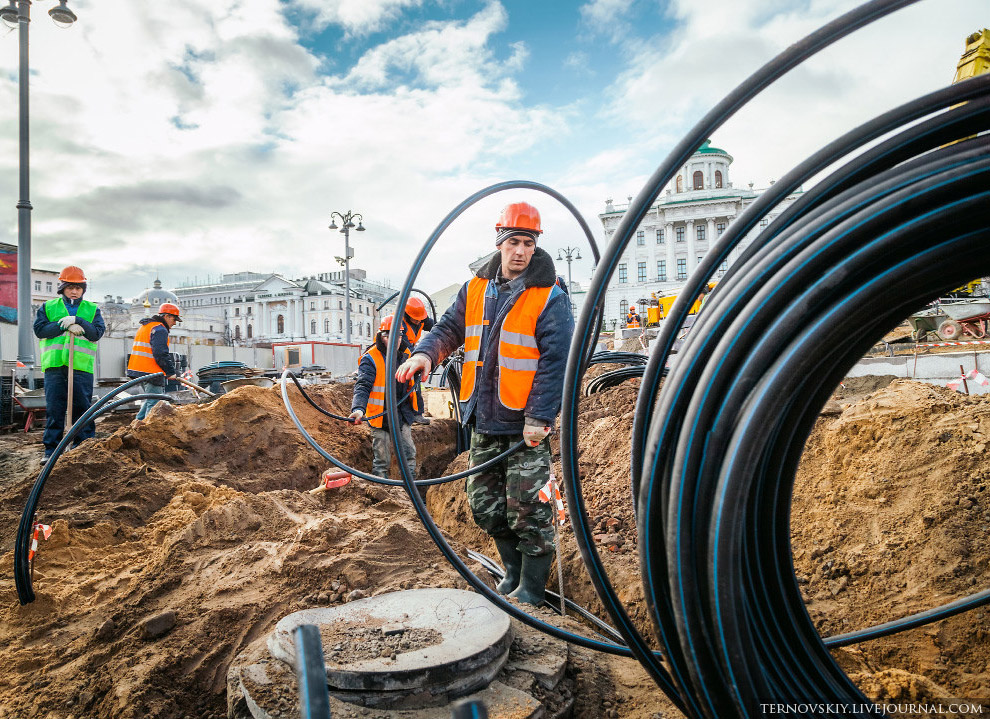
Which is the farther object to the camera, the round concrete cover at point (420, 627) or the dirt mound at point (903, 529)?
the dirt mound at point (903, 529)

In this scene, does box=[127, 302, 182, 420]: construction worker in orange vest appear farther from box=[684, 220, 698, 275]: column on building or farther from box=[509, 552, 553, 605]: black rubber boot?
box=[684, 220, 698, 275]: column on building

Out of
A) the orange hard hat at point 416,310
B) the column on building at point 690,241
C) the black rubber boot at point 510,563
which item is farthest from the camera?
the column on building at point 690,241

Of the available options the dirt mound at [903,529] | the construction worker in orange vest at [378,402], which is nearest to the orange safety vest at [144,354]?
the construction worker in orange vest at [378,402]

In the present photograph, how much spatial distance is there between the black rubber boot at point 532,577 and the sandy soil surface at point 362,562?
330mm

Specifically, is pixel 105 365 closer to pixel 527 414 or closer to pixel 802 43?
pixel 527 414

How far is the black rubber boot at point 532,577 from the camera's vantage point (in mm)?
2992

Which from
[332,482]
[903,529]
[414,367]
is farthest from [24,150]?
[903,529]

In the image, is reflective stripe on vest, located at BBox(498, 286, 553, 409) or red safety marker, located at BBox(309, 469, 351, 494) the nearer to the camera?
reflective stripe on vest, located at BBox(498, 286, 553, 409)

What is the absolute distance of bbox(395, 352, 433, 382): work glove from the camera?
2943 mm

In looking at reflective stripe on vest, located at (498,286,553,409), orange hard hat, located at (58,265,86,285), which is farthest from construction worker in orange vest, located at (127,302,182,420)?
reflective stripe on vest, located at (498,286,553,409)

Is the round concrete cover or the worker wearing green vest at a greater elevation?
the worker wearing green vest

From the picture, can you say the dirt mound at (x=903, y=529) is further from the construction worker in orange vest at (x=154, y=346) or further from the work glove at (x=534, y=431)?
the construction worker in orange vest at (x=154, y=346)

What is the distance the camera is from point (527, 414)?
2887mm

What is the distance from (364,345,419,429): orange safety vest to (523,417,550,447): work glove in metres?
3.16
